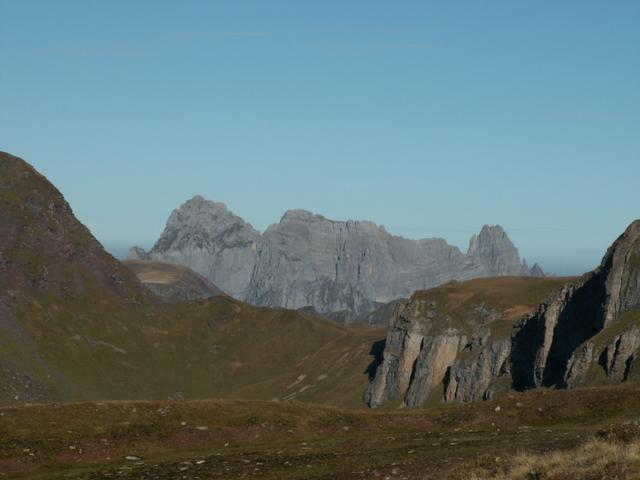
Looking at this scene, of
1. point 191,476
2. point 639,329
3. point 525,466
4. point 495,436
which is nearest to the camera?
point 525,466

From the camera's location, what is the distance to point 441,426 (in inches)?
2068

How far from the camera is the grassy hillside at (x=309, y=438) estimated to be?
35.1 metres

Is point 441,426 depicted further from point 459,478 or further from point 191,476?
point 459,478

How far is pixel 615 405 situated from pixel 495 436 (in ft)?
38.3

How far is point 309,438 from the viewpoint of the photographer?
164 ft

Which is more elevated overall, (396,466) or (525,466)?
(525,466)

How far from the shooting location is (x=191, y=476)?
3625 centimetres

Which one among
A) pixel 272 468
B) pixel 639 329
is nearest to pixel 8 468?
pixel 272 468

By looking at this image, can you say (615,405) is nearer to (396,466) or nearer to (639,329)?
(396,466)

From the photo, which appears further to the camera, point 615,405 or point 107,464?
point 615,405

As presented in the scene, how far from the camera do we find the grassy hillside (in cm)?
3512

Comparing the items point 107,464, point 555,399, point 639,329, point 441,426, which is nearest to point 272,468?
point 107,464

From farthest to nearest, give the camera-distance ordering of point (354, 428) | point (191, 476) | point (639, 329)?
point (639, 329) → point (354, 428) → point (191, 476)

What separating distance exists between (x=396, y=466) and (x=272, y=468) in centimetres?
594
